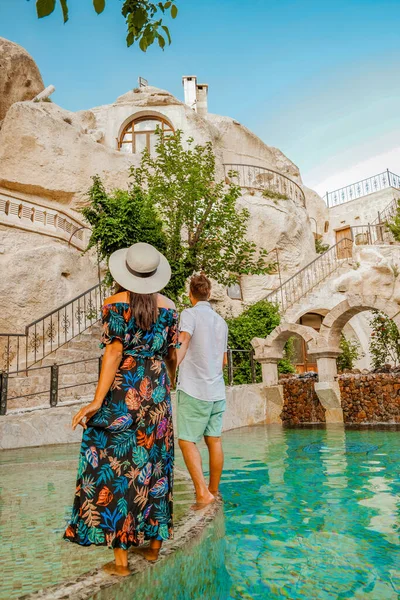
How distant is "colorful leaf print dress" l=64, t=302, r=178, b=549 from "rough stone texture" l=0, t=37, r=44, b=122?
68.2 ft

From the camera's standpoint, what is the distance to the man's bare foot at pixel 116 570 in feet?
6.47

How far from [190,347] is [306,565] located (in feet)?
5.27

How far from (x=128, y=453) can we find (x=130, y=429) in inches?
4.3

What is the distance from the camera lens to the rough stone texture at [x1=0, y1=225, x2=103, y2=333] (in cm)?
1237

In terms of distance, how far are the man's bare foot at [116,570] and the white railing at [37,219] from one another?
516 inches

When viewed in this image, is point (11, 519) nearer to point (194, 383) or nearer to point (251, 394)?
point (194, 383)

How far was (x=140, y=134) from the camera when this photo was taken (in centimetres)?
2416

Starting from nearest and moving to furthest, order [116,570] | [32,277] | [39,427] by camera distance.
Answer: [116,570]
[39,427]
[32,277]

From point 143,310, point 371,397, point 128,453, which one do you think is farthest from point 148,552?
point 371,397

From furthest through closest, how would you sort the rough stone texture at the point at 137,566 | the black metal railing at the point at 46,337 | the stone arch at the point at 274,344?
1. the stone arch at the point at 274,344
2. the black metal railing at the point at 46,337
3. the rough stone texture at the point at 137,566

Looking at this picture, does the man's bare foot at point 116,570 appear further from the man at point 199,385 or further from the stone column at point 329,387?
the stone column at point 329,387

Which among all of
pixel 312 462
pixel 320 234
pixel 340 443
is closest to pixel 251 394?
pixel 340 443

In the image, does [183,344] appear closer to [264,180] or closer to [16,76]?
[16,76]

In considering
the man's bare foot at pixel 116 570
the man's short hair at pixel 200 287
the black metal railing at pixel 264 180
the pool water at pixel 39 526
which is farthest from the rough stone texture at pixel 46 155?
the man's bare foot at pixel 116 570
